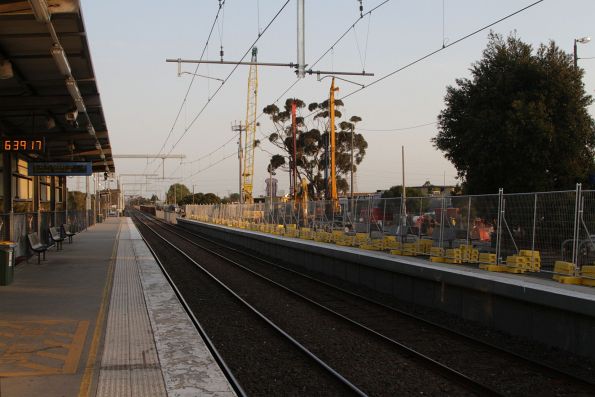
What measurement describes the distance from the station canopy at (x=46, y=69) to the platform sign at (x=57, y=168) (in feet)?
4.38

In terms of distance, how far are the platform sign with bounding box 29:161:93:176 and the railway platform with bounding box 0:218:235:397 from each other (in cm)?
762

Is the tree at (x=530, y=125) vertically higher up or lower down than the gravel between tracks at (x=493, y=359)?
higher up

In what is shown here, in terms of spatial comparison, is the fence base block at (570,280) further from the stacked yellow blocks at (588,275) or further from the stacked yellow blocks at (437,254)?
the stacked yellow blocks at (437,254)

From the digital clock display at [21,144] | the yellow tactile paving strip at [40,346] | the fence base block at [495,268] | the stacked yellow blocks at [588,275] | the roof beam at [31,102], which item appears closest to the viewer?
the yellow tactile paving strip at [40,346]

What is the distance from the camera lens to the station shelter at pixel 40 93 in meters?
10.2

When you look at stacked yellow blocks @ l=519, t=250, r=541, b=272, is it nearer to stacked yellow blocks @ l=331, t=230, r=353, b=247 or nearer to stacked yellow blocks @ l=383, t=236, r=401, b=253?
stacked yellow blocks @ l=383, t=236, r=401, b=253

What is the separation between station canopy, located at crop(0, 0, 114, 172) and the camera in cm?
948

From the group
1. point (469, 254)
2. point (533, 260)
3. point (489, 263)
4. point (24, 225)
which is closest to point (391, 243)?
point (469, 254)

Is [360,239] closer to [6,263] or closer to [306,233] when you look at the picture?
[306,233]

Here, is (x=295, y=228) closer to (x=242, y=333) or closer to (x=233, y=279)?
(x=233, y=279)

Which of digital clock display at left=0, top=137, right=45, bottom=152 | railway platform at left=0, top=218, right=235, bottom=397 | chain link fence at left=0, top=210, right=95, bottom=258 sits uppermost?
digital clock display at left=0, top=137, right=45, bottom=152

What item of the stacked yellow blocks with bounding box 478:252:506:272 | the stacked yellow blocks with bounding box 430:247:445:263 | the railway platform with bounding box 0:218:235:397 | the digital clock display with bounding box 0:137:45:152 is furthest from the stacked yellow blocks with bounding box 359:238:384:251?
the digital clock display with bounding box 0:137:45:152

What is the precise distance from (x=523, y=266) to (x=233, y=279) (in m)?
8.62

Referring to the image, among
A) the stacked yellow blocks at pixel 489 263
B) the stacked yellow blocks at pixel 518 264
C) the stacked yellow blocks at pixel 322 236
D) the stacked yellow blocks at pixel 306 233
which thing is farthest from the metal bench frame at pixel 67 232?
the stacked yellow blocks at pixel 518 264
